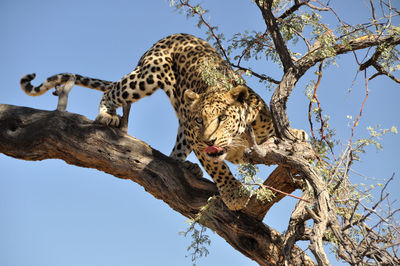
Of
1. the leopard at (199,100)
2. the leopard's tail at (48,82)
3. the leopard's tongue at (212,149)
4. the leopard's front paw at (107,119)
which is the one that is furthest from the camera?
the leopard's tail at (48,82)

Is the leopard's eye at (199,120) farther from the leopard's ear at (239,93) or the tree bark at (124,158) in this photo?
the tree bark at (124,158)

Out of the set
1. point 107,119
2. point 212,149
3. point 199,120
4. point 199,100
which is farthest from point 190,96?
point 107,119

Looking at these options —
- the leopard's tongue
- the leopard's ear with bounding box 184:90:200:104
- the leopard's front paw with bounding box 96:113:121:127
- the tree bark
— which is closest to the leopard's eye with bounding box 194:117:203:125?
the leopard's ear with bounding box 184:90:200:104

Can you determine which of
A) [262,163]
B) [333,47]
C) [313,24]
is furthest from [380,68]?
[262,163]

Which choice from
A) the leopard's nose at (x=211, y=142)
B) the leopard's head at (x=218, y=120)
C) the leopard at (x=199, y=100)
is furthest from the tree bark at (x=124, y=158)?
the leopard's nose at (x=211, y=142)

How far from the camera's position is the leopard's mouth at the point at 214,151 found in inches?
248

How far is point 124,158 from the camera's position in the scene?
7.54m

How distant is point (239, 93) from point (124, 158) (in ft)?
7.10

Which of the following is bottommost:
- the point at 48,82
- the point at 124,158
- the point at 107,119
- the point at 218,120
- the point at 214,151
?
the point at 214,151

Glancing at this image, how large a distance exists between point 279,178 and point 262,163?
0.72 metres

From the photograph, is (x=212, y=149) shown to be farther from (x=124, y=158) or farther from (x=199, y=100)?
(x=124, y=158)

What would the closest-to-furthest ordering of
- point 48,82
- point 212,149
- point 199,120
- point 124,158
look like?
point 212,149
point 199,120
point 124,158
point 48,82

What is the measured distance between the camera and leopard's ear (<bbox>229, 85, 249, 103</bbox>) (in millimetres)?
6586

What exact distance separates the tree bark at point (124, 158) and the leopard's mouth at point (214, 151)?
0.96 meters
